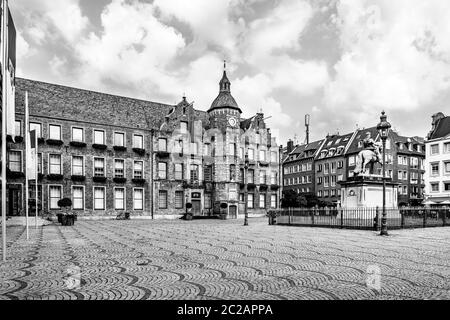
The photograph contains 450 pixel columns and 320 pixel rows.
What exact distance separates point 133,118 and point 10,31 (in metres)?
35.7

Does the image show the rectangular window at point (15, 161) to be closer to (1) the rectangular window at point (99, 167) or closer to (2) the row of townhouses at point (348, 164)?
(1) the rectangular window at point (99, 167)

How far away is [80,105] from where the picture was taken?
4378 centimetres

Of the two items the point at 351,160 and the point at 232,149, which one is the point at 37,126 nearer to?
the point at 232,149

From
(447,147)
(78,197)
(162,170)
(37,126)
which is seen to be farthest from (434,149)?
(37,126)

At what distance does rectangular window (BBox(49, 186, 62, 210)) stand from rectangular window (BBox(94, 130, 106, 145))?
21.6 ft

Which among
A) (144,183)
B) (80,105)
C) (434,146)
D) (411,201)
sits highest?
(80,105)

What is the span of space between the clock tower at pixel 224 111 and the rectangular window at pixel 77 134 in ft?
57.6

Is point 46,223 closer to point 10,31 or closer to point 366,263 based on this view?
point 10,31

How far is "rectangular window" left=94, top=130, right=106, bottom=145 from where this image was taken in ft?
142

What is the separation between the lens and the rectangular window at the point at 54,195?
131 feet

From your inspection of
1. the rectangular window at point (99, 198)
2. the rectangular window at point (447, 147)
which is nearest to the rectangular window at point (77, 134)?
the rectangular window at point (99, 198)

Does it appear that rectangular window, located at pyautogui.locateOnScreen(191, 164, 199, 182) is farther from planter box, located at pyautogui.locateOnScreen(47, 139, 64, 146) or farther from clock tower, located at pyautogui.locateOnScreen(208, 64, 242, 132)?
planter box, located at pyautogui.locateOnScreen(47, 139, 64, 146)

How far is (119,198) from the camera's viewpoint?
146 feet
